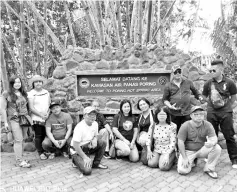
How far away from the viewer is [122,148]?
3.84 metres

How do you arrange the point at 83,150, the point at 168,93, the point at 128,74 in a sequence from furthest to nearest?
the point at 128,74 → the point at 168,93 → the point at 83,150

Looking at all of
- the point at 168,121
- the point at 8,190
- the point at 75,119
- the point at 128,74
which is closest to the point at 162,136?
the point at 168,121

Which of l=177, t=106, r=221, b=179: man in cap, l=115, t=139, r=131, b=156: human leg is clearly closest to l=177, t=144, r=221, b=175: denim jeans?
l=177, t=106, r=221, b=179: man in cap

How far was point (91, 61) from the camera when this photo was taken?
4605 millimetres

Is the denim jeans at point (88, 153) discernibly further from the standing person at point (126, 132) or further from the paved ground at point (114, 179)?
the standing person at point (126, 132)

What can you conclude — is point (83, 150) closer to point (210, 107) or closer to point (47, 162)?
point (47, 162)

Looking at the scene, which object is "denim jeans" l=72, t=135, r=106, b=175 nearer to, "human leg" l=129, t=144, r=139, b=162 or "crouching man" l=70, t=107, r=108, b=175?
"crouching man" l=70, t=107, r=108, b=175

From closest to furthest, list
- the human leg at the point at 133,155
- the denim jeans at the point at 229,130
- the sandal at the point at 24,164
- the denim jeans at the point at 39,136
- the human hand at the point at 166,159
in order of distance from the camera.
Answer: the human hand at the point at 166,159
the denim jeans at the point at 229,130
the sandal at the point at 24,164
the human leg at the point at 133,155
the denim jeans at the point at 39,136

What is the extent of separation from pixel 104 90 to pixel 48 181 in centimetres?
212

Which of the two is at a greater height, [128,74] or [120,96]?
[128,74]

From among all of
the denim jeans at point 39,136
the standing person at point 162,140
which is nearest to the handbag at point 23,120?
the denim jeans at point 39,136

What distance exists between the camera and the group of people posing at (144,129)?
330cm

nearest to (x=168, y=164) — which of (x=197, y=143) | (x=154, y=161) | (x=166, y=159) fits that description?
(x=166, y=159)

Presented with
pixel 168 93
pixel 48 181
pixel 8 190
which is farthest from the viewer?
pixel 168 93
